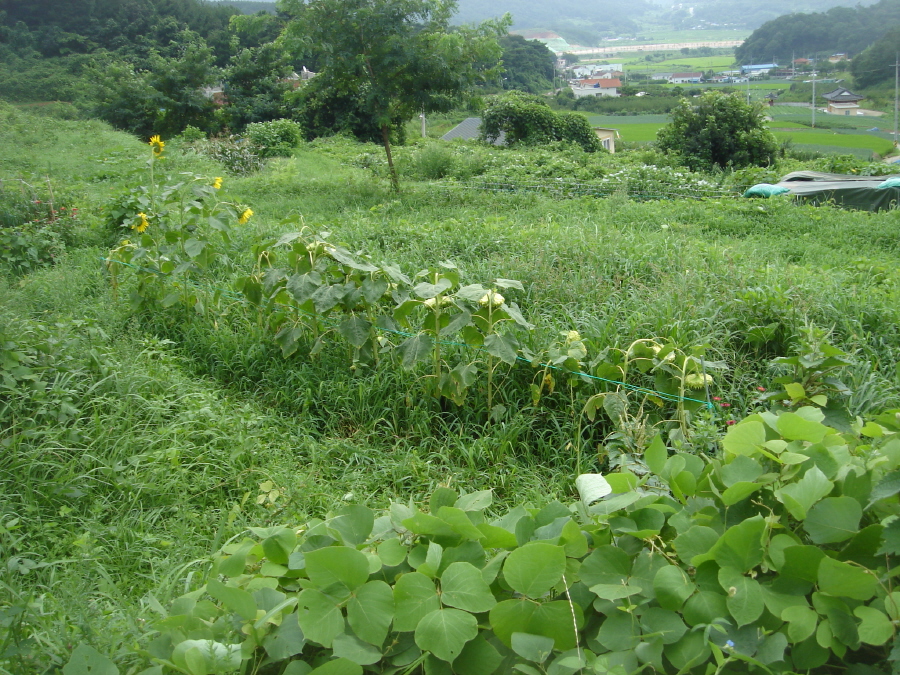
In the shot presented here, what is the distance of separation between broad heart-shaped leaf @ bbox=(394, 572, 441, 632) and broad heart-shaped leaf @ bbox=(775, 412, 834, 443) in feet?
2.26

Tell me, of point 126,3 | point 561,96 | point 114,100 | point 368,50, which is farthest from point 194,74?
point 561,96

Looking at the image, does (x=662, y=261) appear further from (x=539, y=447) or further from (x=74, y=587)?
(x=74, y=587)

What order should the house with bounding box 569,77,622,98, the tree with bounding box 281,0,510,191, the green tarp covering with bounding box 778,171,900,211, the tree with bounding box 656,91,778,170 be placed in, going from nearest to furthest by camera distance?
the tree with bounding box 281,0,510,191
the green tarp covering with bounding box 778,171,900,211
the tree with bounding box 656,91,778,170
the house with bounding box 569,77,622,98

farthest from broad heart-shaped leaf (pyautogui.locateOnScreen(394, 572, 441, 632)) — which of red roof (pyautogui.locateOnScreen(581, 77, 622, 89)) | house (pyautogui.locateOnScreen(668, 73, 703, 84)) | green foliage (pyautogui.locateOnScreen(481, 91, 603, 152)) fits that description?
red roof (pyautogui.locateOnScreen(581, 77, 622, 89))

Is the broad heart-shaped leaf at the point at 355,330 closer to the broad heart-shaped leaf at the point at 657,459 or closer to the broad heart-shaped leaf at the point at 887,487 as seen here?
the broad heart-shaped leaf at the point at 657,459

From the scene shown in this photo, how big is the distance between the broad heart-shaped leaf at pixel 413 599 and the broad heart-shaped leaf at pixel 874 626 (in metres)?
0.56

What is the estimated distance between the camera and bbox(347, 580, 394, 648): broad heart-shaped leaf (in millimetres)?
886

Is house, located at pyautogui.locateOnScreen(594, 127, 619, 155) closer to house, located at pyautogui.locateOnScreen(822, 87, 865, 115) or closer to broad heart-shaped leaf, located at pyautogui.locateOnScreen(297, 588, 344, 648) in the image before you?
house, located at pyautogui.locateOnScreen(822, 87, 865, 115)

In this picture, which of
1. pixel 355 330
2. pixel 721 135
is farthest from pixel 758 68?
pixel 355 330

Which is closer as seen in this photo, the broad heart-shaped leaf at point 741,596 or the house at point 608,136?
the broad heart-shaped leaf at point 741,596

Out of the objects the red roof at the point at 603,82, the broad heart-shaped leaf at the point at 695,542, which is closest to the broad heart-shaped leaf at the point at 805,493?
the broad heart-shaped leaf at the point at 695,542

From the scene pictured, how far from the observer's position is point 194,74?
72.0 feet

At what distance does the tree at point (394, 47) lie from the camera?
338 inches

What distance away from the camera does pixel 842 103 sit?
1220 inches
